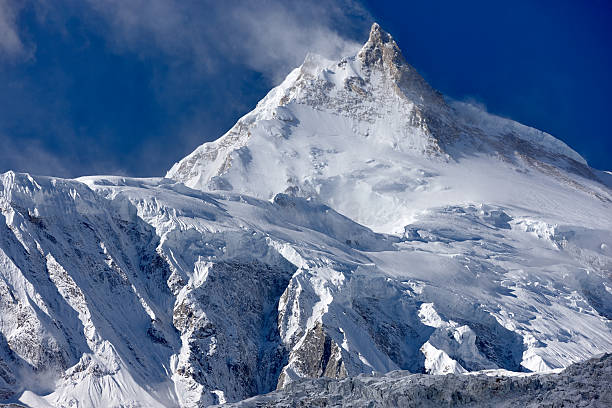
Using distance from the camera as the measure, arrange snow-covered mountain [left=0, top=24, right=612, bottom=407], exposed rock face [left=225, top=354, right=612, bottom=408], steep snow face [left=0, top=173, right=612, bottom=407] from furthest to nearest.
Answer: steep snow face [left=0, top=173, right=612, bottom=407]
snow-covered mountain [left=0, top=24, right=612, bottom=407]
exposed rock face [left=225, top=354, right=612, bottom=408]

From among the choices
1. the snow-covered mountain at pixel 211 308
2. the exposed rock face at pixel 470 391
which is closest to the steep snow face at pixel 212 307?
the snow-covered mountain at pixel 211 308

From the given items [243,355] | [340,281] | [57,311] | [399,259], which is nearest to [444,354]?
[340,281]

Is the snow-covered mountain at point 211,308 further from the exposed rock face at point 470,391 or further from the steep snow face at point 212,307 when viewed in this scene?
the exposed rock face at point 470,391

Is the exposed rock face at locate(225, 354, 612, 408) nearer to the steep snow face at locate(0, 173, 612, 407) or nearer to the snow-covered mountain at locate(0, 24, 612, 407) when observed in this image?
the snow-covered mountain at locate(0, 24, 612, 407)

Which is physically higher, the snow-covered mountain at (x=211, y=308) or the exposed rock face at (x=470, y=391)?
the snow-covered mountain at (x=211, y=308)

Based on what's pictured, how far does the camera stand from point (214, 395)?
117m

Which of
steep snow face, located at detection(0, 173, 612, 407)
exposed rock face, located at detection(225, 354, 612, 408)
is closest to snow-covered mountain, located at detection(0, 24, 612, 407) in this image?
steep snow face, located at detection(0, 173, 612, 407)

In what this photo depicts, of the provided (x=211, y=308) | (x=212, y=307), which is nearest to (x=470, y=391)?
(x=211, y=308)

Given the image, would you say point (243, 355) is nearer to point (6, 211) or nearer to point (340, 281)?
point (340, 281)

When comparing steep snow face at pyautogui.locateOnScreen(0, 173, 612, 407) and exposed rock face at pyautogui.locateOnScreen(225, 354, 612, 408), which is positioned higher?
steep snow face at pyautogui.locateOnScreen(0, 173, 612, 407)

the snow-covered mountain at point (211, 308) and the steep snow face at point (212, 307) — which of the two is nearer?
the snow-covered mountain at point (211, 308)

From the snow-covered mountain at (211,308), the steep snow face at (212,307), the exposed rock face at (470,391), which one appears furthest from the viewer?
the steep snow face at (212,307)

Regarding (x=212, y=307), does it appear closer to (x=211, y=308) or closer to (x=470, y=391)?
(x=211, y=308)

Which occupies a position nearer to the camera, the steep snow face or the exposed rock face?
the exposed rock face
